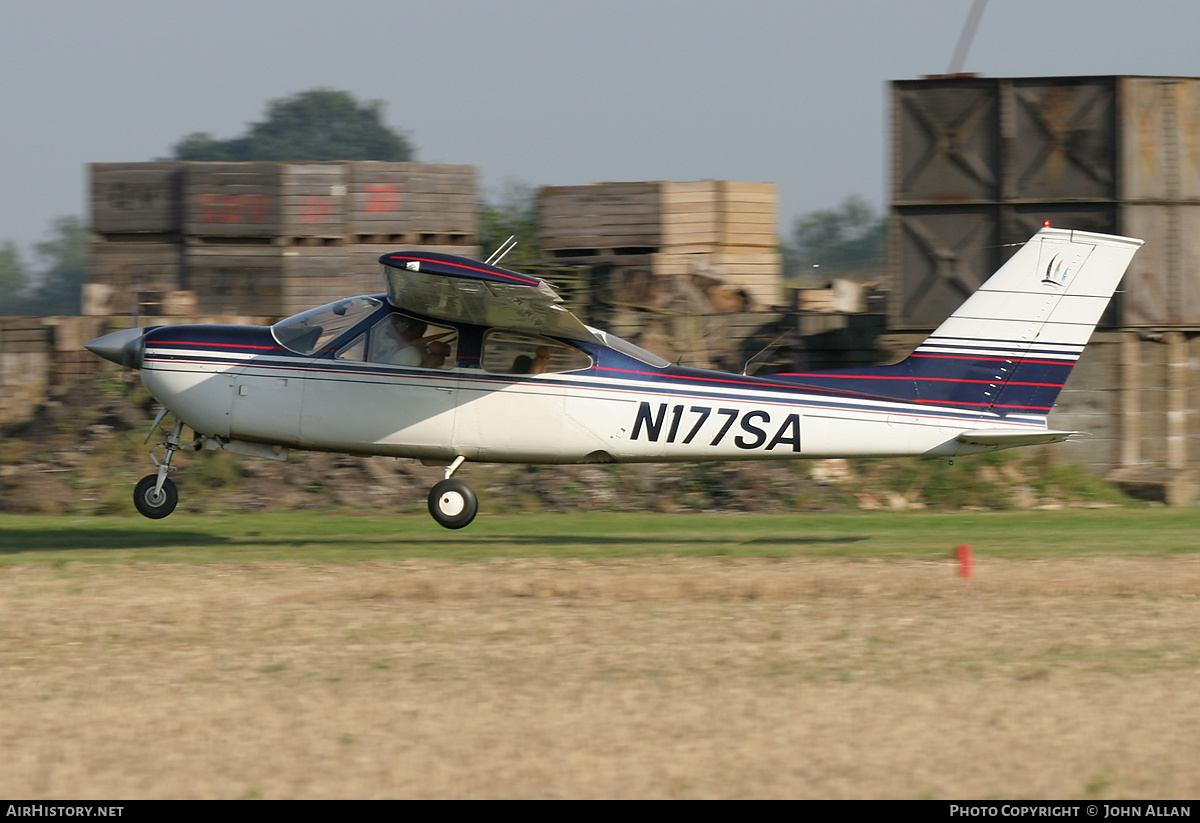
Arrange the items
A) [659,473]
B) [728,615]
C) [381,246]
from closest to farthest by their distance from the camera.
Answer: [728,615] → [659,473] → [381,246]

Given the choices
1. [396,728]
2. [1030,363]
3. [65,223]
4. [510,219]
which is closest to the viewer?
[396,728]

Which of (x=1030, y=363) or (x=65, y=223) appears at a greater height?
(x=65, y=223)

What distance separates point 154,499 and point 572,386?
12.5 feet

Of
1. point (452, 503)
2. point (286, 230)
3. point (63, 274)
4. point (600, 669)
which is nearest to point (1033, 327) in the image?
point (452, 503)

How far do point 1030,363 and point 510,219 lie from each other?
16272 mm

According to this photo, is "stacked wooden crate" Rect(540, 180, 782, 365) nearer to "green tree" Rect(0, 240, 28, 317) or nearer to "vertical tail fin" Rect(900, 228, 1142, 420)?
"vertical tail fin" Rect(900, 228, 1142, 420)

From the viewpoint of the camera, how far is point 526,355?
11281mm

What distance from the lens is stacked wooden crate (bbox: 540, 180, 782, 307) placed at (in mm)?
19812

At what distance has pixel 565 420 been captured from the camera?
446 inches

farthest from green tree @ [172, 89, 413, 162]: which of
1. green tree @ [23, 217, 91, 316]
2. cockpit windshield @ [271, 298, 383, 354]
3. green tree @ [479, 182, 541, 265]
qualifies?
cockpit windshield @ [271, 298, 383, 354]

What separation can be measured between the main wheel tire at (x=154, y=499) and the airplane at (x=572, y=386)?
14mm

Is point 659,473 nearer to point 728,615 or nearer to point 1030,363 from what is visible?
point 1030,363

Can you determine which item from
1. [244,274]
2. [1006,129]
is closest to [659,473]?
[1006,129]

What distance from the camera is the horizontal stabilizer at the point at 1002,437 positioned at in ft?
35.6
